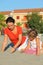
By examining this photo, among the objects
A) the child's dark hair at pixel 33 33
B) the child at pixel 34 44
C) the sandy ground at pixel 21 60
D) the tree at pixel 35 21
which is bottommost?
the tree at pixel 35 21

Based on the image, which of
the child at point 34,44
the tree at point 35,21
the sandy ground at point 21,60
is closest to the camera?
the sandy ground at point 21,60

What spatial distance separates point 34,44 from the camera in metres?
6.75

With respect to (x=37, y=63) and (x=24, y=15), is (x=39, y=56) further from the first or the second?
(x=24, y=15)

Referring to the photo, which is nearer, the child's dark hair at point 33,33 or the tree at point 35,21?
the child's dark hair at point 33,33

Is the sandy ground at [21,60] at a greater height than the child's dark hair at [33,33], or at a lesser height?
lesser

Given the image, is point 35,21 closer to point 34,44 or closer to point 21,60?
point 34,44

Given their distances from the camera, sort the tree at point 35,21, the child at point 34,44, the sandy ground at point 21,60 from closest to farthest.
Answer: the sandy ground at point 21,60 → the child at point 34,44 → the tree at point 35,21

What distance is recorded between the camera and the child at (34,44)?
647cm

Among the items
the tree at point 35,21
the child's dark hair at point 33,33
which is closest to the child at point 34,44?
the child's dark hair at point 33,33

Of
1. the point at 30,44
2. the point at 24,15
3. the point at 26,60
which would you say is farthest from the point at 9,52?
the point at 24,15

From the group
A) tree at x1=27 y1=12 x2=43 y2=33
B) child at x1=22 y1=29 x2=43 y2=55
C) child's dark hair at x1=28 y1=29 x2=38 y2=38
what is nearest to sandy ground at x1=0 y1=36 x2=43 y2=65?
child at x1=22 y1=29 x2=43 y2=55

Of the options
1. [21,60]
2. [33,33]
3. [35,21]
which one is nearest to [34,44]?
[33,33]

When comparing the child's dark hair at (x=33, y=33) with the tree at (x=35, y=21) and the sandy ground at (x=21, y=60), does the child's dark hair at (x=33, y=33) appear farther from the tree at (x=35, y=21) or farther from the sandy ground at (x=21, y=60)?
the tree at (x=35, y=21)

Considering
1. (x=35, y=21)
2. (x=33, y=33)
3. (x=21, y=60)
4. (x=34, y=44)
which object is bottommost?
(x=35, y=21)
